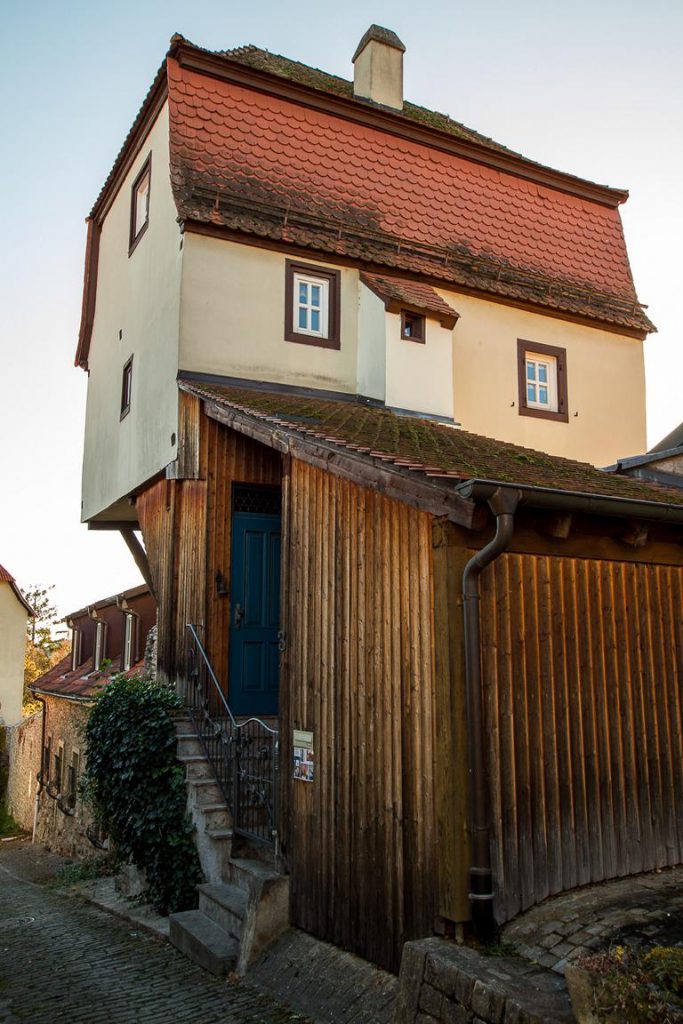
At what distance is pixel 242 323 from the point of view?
12.1 m

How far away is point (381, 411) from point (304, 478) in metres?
3.64

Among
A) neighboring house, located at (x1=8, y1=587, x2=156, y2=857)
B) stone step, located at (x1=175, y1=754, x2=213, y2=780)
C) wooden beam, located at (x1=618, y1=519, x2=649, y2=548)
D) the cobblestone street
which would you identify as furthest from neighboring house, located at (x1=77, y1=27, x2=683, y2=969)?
neighboring house, located at (x1=8, y1=587, x2=156, y2=857)

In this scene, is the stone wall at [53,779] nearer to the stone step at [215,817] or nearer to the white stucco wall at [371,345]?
the stone step at [215,817]

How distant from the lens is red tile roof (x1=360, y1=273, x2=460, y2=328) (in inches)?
491

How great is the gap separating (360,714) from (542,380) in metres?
9.25

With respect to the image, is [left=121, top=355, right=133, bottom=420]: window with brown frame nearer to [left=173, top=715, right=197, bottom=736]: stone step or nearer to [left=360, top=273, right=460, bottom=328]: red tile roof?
[left=360, top=273, right=460, bottom=328]: red tile roof

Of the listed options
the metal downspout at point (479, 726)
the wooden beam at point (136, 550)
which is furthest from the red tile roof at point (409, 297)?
the metal downspout at point (479, 726)

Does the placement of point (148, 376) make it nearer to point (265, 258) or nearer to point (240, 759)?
point (265, 258)

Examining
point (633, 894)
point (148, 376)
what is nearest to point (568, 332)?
point (148, 376)

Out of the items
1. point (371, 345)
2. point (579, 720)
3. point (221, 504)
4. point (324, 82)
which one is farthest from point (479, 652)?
point (324, 82)

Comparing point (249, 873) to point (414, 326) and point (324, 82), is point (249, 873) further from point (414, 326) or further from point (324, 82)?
point (324, 82)

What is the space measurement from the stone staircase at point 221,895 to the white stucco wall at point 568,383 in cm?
680

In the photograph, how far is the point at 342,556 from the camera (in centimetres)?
749

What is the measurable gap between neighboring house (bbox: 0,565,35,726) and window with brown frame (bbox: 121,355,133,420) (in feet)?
69.0
